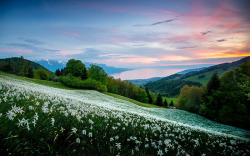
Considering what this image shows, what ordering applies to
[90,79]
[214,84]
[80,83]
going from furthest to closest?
[90,79] → [80,83] → [214,84]

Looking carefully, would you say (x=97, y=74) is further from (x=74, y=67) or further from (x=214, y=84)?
(x=214, y=84)

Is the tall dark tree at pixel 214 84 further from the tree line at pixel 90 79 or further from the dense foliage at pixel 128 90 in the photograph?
the dense foliage at pixel 128 90

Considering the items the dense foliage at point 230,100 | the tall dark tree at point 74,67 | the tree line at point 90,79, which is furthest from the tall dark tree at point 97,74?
the dense foliage at point 230,100

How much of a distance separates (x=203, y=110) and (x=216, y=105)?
5381 mm

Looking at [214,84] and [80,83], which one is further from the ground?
[214,84]

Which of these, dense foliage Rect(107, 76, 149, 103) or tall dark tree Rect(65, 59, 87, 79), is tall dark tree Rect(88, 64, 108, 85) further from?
dense foliage Rect(107, 76, 149, 103)

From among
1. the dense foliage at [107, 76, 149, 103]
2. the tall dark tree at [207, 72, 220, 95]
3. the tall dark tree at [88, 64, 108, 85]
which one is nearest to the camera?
the tall dark tree at [207, 72, 220, 95]

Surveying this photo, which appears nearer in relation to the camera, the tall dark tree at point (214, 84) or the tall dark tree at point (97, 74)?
the tall dark tree at point (214, 84)

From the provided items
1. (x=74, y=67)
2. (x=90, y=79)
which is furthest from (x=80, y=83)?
(x=74, y=67)

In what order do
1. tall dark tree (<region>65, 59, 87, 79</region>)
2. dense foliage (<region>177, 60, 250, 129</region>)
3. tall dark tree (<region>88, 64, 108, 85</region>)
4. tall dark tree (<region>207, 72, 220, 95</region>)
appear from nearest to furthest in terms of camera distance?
dense foliage (<region>177, 60, 250, 129</region>) → tall dark tree (<region>207, 72, 220, 95</region>) → tall dark tree (<region>88, 64, 108, 85</region>) → tall dark tree (<region>65, 59, 87, 79</region>)

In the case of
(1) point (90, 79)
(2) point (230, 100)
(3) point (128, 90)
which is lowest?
(3) point (128, 90)

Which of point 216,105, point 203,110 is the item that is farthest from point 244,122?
point 203,110

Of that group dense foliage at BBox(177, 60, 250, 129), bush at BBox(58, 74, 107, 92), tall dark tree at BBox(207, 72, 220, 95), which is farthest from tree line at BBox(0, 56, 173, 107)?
tall dark tree at BBox(207, 72, 220, 95)

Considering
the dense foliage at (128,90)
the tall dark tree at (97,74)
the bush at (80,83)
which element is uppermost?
the tall dark tree at (97,74)
